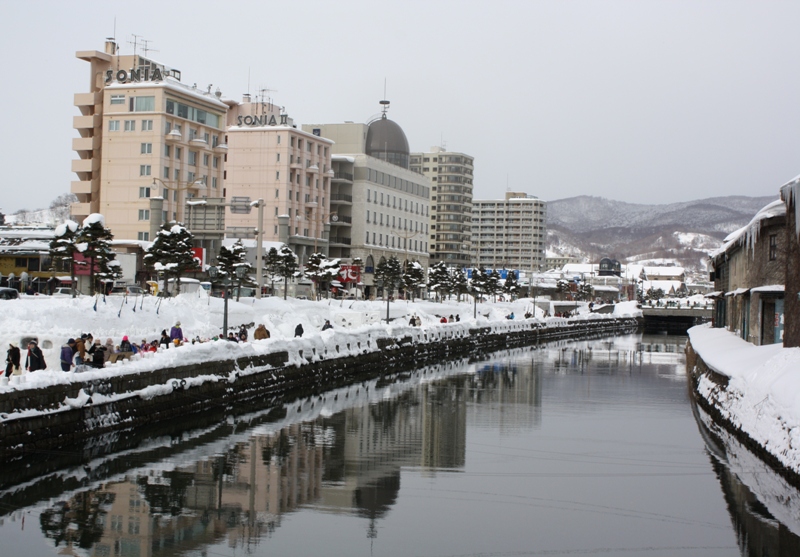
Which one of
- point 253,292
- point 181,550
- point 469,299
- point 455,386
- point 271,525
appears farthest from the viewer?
point 469,299

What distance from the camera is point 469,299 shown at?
12925 centimetres

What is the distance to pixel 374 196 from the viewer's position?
119938 mm

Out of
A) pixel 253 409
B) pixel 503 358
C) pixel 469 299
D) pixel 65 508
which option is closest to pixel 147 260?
pixel 503 358

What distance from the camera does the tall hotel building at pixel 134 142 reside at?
89.3 m

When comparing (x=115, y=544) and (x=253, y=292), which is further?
(x=253, y=292)

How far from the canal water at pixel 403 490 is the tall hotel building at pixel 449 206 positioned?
154 meters

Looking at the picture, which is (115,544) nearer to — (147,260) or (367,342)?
(367,342)

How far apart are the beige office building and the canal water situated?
69.2 meters

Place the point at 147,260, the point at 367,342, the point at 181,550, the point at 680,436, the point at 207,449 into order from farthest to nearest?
1. the point at 147,260
2. the point at 367,342
3. the point at 680,436
4. the point at 207,449
5. the point at 181,550

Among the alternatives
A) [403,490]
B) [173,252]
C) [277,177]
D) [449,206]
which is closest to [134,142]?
[277,177]

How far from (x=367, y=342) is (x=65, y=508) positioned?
101ft

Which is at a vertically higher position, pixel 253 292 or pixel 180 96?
pixel 180 96

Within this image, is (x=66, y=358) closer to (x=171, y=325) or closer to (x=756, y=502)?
(x=756, y=502)

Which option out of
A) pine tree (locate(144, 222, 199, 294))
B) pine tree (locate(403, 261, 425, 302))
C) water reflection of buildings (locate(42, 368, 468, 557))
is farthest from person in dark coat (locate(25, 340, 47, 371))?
pine tree (locate(403, 261, 425, 302))
